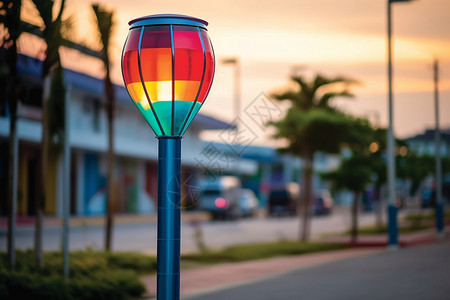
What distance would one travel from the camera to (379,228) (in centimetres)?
3194

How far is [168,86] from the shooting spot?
6.86m

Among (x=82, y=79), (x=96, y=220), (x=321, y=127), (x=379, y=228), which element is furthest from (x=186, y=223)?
(x=321, y=127)

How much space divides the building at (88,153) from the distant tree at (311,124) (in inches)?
477

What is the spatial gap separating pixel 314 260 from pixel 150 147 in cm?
3260

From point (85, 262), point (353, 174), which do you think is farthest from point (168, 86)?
point (353, 174)

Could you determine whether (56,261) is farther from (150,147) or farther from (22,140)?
(150,147)

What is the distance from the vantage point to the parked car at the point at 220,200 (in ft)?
151

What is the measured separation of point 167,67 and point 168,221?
1432mm

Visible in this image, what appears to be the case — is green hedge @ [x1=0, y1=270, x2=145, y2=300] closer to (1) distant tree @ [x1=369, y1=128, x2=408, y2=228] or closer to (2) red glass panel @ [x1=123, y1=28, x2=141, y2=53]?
(2) red glass panel @ [x1=123, y1=28, x2=141, y2=53]

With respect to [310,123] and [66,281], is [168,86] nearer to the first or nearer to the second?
[66,281]

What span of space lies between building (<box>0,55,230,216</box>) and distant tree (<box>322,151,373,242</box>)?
44.0 ft

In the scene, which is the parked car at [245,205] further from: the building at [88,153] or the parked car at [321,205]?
the parked car at [321,205]

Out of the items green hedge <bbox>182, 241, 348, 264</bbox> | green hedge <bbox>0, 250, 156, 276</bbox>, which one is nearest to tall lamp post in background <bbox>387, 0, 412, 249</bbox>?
green hedge <bbox>182, 241, 348, 264</bbox>

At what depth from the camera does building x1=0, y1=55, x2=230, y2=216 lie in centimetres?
3794
